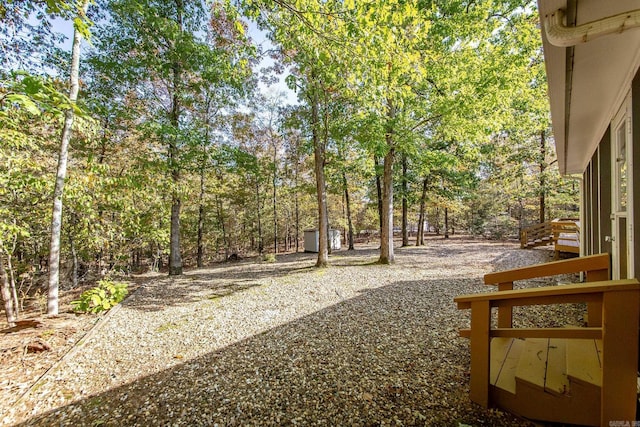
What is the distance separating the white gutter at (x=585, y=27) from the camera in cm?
127

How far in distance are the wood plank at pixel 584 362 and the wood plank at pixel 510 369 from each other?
0.31 metres

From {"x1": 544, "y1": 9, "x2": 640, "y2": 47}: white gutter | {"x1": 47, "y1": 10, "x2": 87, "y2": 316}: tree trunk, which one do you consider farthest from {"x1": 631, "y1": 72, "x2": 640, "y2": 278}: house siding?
{"x1": 47, "y1": 10, "x2": 87, "y2": 316}: tree trunk

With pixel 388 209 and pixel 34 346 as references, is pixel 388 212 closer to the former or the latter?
pixel 388 209

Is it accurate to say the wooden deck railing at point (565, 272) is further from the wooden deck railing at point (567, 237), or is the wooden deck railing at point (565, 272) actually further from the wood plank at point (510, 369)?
the wooden deck railing at point (567, 237)

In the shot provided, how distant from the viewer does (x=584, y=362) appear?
1.67 meters

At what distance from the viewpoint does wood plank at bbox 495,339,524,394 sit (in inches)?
69.4

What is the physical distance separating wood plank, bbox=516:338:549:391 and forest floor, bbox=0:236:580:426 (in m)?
0.29

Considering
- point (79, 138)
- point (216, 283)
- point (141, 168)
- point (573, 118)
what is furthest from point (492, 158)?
point (79, 138)

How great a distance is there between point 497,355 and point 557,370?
0.40 m

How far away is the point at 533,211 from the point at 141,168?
23.3m

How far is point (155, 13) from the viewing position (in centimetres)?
633

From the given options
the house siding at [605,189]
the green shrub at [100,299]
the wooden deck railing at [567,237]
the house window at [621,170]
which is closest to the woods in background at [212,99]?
the green shrub at [100,299]

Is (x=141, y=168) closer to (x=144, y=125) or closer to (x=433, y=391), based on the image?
(x=144, y=125)

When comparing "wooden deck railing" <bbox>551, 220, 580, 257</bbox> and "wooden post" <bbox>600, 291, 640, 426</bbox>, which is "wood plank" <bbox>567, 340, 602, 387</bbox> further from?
"wooden deck railing" <bbox>551, 220, 580, 257</bbox>
